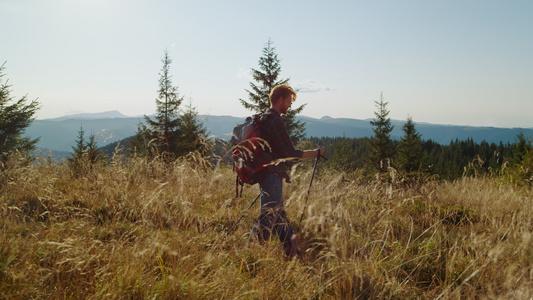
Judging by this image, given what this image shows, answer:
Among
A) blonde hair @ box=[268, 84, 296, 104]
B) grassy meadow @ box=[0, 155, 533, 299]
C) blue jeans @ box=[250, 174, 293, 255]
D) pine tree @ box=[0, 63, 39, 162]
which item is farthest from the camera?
pine tree @ box=[0, 63, 39, 162]

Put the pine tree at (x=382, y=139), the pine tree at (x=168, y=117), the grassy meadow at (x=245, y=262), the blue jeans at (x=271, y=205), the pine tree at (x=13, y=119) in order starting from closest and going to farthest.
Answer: the grassy meadow at (x=245, y=262) < the blue jeans at (x=271, y=205) < the pine tree at (x=13, y=119) < the pine tree at (x=168, y=117) < the pine tree at (x=382, y=139)

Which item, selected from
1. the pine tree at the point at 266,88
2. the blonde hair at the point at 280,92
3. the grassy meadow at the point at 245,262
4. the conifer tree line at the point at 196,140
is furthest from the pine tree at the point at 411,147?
the blonde hair at the point at 280,92

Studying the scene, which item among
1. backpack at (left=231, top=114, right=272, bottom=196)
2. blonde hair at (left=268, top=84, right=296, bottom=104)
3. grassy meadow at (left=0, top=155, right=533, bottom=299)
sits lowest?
grassy meadow at (left=0, top=155, right=533, bottom=299)

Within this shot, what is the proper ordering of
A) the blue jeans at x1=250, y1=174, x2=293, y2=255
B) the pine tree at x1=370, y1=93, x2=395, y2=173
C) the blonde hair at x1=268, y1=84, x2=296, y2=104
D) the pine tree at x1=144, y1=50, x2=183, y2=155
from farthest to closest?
1. the pine tree at x1=370, y1=93, x2=395, y2=173
2. the pine tree at x1=144, y1=50, x2=183, y2=155
3. the blonde hair at x1=268, y1=84, x2=296, y2=104
4. the blue jeans at x1=250, y1=174, x2=293, y2=255

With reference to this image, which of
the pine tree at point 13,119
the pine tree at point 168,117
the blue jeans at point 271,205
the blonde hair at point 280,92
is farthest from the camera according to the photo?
the pine tree at point 168,117

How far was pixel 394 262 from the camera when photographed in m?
2.70

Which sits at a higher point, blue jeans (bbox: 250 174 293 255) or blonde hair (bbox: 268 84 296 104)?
blonde hair (bbox: 268 84 296 104)

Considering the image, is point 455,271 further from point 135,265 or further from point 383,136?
point 383,136

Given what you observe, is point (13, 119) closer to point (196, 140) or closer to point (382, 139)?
point (196, 140)

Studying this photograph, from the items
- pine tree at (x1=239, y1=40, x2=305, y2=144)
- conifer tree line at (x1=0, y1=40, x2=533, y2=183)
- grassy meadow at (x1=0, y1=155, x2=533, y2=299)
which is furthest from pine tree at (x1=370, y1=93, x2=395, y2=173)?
grassy meadow at (x1=0, y1=155, x2=533, y2=299)

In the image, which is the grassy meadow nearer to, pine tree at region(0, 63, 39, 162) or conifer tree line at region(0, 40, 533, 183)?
conifer tree line at region(0, 40, 533, 183)

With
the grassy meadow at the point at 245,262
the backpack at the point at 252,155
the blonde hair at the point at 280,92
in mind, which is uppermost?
the blonde hair at the point at 280,92

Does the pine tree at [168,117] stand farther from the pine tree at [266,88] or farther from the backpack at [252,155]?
the backpack at [252,155]

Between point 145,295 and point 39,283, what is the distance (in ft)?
2.61
